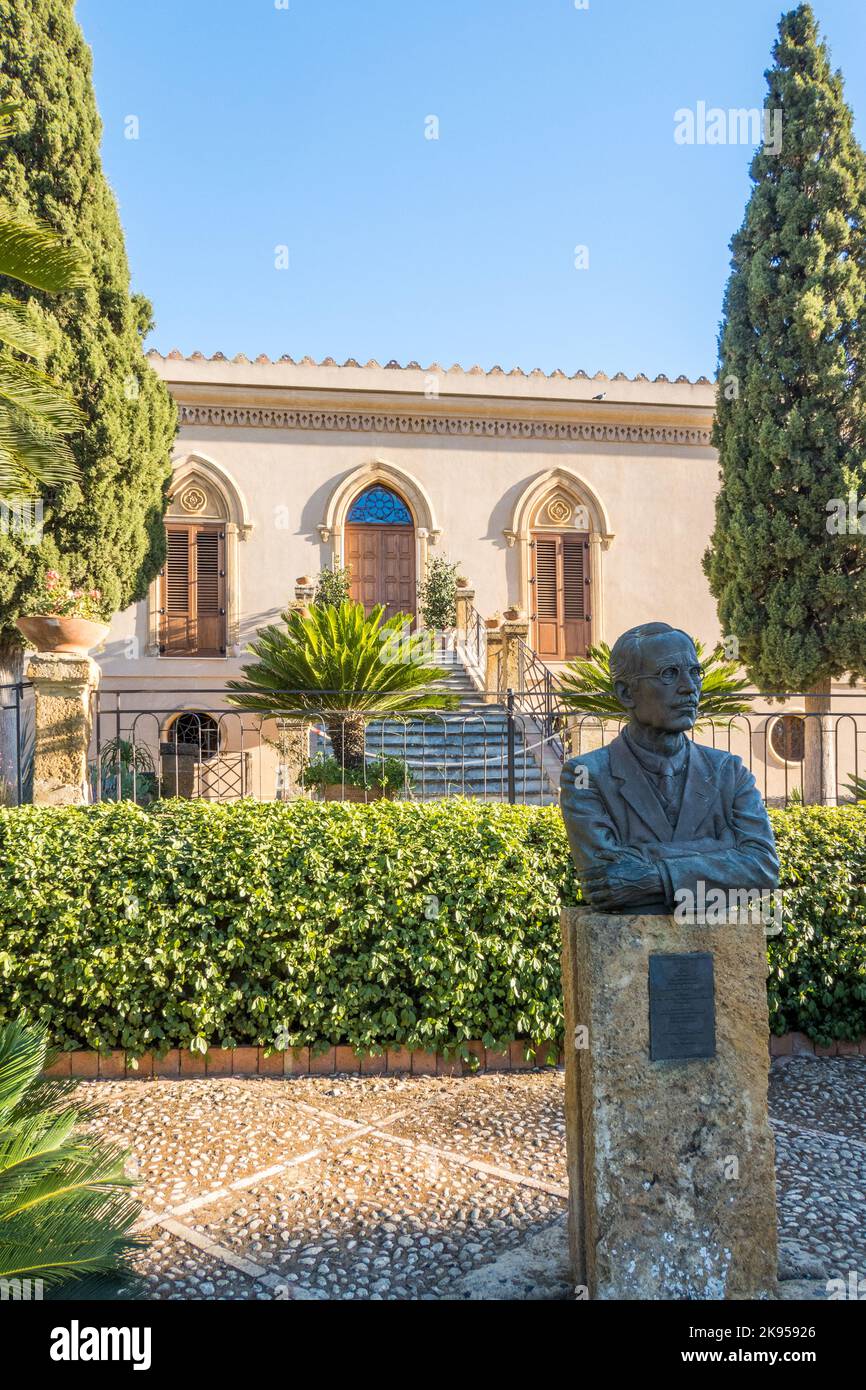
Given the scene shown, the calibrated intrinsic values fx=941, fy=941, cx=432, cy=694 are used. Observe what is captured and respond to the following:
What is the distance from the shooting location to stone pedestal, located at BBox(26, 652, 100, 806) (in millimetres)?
6969

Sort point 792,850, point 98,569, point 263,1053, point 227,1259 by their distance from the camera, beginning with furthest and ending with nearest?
point 98,569, point 792,850, point 263,1053, point 227,1259

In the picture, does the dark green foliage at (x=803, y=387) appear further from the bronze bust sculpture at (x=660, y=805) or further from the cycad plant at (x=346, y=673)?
the bronze bust sculpture at (x=660, y=805)

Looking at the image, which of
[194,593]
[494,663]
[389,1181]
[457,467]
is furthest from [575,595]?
[389,1181]

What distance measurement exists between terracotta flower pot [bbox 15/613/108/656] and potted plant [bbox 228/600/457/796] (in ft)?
4.61

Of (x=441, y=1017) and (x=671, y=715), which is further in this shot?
(x=441, y=1017)

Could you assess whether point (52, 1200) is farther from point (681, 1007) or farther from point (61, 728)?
A: point (61, 728)

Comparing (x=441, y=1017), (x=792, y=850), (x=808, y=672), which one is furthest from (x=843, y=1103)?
(x=808, y=672)

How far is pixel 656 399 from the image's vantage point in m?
17.7

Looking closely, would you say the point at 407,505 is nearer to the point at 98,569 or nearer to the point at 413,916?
the point at 98,569

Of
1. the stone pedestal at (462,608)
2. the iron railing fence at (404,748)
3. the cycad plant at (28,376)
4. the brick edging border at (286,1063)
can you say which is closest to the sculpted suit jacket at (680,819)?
the brick edging border at (286,1063)

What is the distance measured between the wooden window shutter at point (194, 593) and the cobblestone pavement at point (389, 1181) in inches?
474

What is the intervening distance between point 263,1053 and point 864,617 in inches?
389

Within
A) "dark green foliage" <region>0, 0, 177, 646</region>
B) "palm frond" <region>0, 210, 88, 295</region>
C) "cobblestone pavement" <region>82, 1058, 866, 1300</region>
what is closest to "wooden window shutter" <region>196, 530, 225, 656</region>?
"dark green foliage" <region>0, 0, 177, 646</region>
